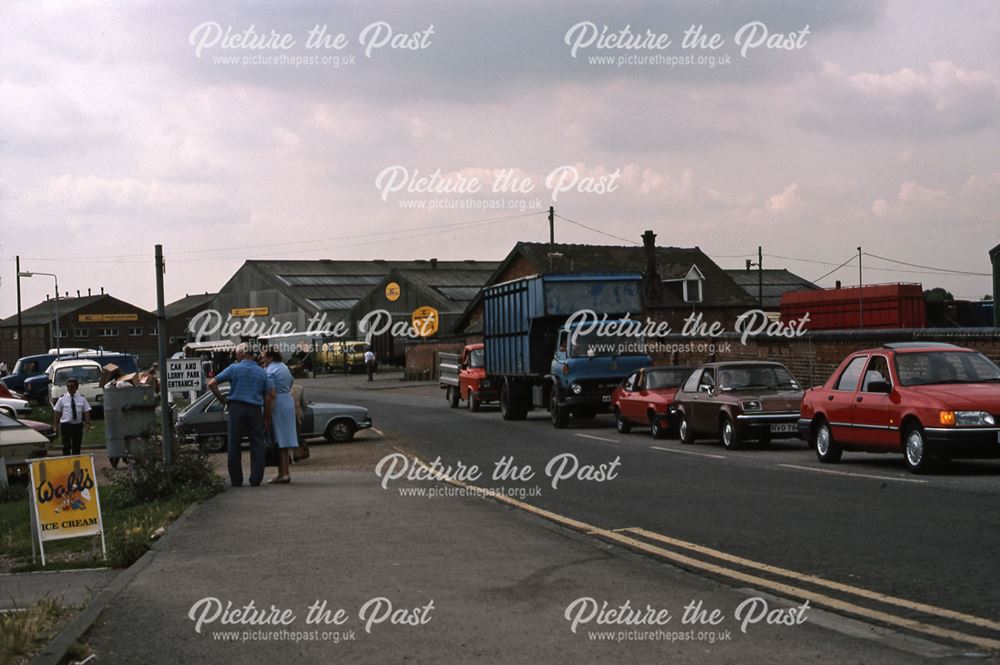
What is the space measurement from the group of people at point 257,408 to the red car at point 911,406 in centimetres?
777

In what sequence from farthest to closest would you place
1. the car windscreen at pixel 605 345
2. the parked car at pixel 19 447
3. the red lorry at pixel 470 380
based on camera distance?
the red lorry at pixel 470 380, the car windscreen at pixel 605 345, the parked car at pixel 19 447

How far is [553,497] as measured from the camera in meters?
14.5

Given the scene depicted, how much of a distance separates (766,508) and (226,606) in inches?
256

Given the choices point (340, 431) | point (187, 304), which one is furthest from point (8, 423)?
point (187, 304)

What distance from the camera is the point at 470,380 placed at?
38.5 meters

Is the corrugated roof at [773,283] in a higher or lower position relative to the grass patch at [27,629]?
higher

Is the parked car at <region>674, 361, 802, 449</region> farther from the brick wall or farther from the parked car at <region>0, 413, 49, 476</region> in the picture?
the parked car at <region>0, 413, 49, 476</region>

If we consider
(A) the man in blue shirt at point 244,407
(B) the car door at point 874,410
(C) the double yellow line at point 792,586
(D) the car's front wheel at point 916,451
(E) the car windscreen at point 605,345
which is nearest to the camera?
(C) the double yellow line at point 792,586

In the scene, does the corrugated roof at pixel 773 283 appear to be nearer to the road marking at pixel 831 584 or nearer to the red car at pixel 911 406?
the red car at pixel 911 406

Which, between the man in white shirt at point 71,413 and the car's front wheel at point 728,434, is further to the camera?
the man in white shirt at point 71,413

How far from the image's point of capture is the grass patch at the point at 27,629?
6566 millimetres

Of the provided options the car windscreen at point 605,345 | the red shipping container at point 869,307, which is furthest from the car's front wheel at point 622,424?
the red shipping container at point 869,307

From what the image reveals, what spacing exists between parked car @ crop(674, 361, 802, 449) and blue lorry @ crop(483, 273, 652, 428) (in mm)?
5122

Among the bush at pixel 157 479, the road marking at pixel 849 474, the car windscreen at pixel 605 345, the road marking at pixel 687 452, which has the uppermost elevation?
the car windscreen at pixel 605 345
